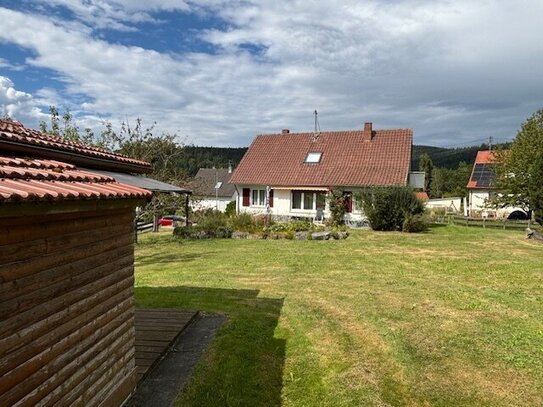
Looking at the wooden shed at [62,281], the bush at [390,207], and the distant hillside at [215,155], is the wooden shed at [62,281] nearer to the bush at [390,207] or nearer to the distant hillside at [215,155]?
the bush at [390,207]

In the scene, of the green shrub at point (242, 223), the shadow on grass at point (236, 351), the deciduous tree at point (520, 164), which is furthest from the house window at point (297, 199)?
the shadow on grass at point (236, 351)

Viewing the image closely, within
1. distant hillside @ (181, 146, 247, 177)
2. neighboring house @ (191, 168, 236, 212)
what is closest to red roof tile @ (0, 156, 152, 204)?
neighboring house @ (191, 168, 236, 212)

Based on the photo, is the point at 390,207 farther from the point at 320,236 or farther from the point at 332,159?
the point at 332,159

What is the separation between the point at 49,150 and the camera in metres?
4.87

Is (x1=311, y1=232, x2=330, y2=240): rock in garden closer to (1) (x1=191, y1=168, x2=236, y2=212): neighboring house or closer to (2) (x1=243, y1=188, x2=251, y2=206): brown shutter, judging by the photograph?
(2) (x1=243, y1=188, x2=251, y2=206): brown shutter

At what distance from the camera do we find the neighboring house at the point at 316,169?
2638cm

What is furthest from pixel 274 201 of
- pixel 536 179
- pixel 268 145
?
pixel 536 179

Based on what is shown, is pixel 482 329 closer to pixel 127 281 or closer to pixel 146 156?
pixel 127 281

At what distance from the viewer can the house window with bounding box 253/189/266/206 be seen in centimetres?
2981

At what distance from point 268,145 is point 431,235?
1548 cm

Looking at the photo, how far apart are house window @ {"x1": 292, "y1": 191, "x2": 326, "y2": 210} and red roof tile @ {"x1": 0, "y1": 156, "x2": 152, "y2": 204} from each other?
2342cm

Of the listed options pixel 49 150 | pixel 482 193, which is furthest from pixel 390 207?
pixel 482 193

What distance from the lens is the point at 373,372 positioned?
5895 mm

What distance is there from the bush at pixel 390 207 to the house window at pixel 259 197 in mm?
9119
